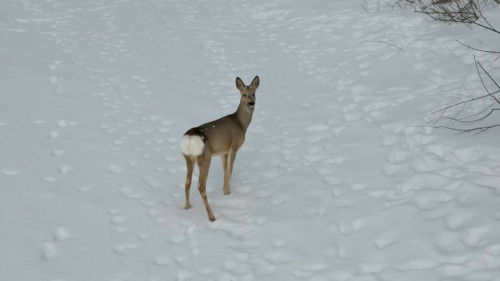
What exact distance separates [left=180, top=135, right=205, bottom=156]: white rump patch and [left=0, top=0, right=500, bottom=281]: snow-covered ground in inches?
31.5

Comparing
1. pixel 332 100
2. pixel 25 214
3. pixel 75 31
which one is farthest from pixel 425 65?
pixel 75 31

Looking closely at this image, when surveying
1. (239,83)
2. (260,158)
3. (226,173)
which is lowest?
(260,158)

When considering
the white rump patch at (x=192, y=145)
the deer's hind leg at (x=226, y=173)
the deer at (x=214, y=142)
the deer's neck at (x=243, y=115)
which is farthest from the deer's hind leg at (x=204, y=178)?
the deer's neck at (x=243, y=115)

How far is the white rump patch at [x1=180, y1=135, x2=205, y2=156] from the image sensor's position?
5.12 meters

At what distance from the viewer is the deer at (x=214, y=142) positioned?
5.16 meters

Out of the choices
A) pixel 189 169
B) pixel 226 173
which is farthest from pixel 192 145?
pixel 226 173

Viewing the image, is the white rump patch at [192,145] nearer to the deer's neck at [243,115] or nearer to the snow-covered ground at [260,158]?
the snow-covered ground at [260,158]

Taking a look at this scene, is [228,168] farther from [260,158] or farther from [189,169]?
[260,158]

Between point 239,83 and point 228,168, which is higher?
point 239,83

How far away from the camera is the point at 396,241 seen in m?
4.50

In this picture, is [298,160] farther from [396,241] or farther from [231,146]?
[396,241]

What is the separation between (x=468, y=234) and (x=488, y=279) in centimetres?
63

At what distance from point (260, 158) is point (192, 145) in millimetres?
1823

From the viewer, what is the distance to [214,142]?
5496 mm
